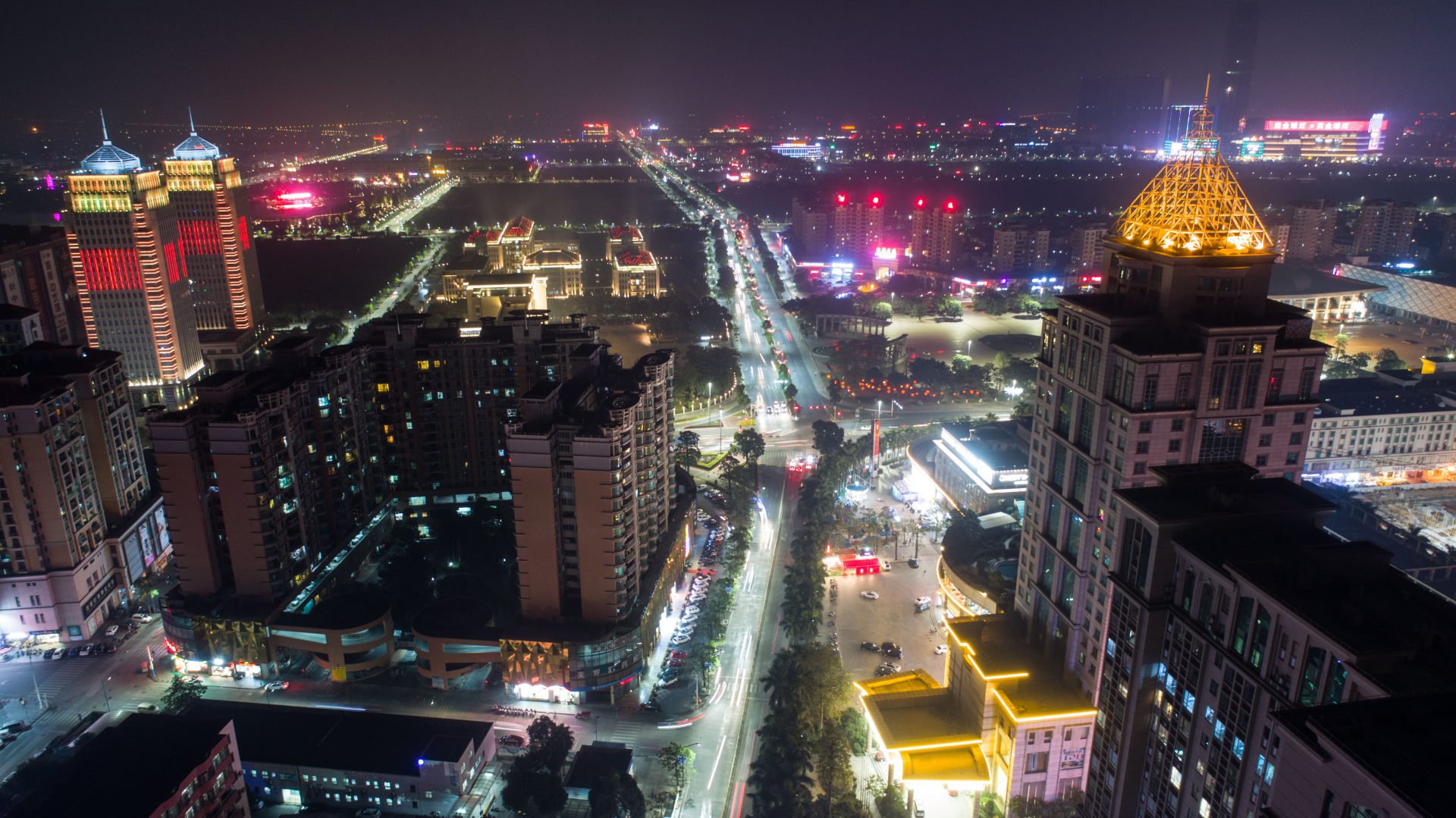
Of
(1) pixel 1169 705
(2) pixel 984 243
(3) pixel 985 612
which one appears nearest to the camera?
(1) pixel 1169 705

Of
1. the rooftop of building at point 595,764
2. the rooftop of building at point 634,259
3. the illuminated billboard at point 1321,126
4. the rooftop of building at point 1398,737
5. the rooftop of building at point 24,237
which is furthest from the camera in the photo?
the illuminated billboard at point 1321,126

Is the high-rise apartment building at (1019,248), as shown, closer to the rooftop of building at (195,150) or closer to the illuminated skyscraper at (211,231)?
the illuminated skyscraper at (211,231)

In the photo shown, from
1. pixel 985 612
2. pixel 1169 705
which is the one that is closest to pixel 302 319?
pixel 985 612

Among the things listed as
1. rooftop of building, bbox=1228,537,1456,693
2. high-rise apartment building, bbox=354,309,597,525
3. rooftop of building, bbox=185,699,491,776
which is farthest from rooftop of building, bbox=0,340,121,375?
rooftop of building, bbox=1228,537,1456,693

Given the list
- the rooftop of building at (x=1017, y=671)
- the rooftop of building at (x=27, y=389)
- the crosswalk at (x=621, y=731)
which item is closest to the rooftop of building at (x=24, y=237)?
the rooftop of building at (x=27, y=389)

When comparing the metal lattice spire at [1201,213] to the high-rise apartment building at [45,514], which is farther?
the high-rise apartment building at [45,514]

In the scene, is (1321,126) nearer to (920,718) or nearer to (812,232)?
(812,232)

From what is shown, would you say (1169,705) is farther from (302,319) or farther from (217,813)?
(302,319)
